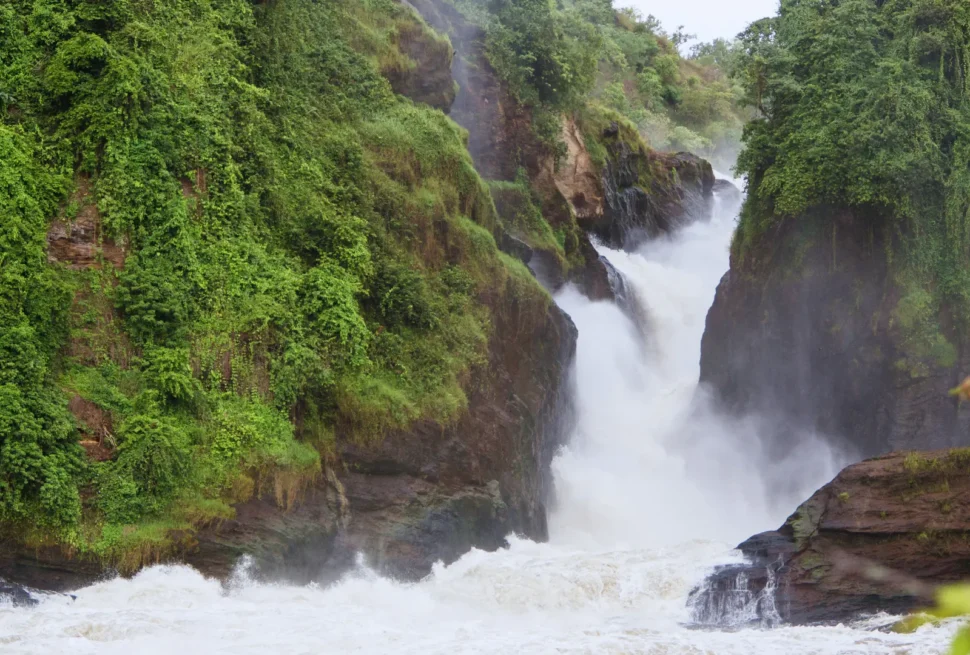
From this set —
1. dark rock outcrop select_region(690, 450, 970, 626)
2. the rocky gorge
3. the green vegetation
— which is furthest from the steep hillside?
the green vegetation

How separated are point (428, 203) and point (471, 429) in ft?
14.6

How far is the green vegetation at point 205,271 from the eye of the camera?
43.4ft

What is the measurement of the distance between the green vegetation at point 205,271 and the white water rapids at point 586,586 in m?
1.40

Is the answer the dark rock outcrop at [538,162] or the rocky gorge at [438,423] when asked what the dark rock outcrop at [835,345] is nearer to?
the dark rock outcrop at [538,162]

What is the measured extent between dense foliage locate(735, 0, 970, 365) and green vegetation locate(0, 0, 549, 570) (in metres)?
7.37

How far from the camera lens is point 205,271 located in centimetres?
1568

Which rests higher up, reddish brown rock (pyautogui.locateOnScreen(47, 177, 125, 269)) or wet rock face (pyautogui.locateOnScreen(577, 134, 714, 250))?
wet rock face (pyautogui.locateOnScreen(577, 134, 714, 250))

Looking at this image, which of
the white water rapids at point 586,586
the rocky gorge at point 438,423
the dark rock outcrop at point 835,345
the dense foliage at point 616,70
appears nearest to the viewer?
the white water rapids at point 586,586

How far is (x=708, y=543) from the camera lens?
16.9m

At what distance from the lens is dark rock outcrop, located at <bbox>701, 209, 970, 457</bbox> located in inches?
835

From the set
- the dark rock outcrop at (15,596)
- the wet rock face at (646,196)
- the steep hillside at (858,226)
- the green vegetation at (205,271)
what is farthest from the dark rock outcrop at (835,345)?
the dark rock outcrop at (15,596)

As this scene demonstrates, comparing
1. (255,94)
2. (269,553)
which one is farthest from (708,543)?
(255,94)

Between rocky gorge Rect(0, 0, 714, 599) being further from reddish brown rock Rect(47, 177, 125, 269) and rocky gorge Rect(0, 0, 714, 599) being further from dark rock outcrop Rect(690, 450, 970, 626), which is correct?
dark rock outcrop Rect(690, 450, 970, 626)

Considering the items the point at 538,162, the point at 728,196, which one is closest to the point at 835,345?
the point at 538,162
